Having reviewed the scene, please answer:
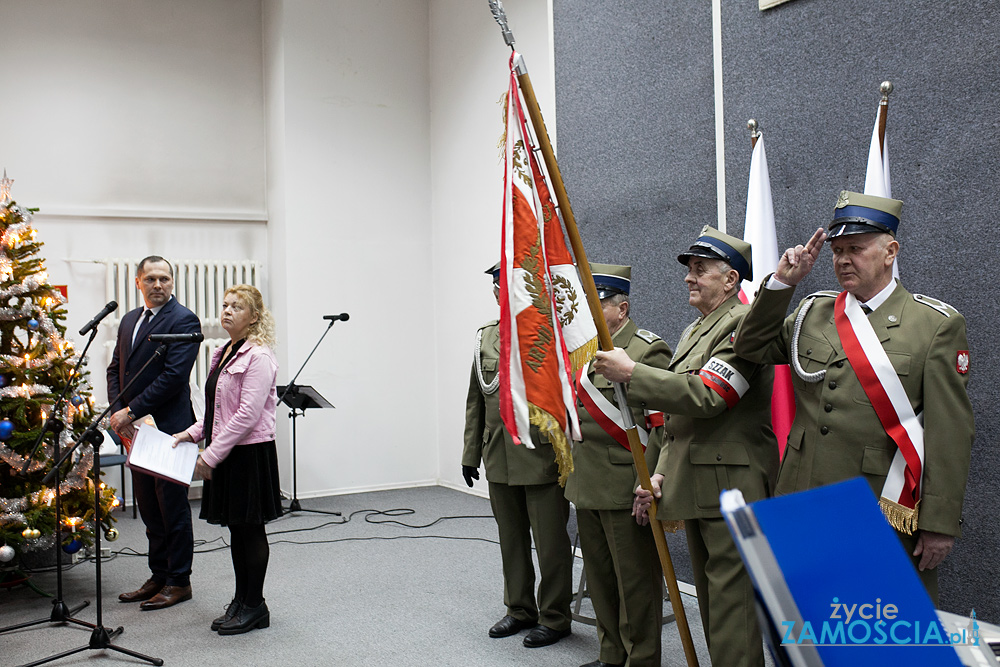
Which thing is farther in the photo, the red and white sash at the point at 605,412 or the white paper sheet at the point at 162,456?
the white paper sheet at the point at 162,456

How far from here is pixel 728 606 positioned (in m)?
2.05

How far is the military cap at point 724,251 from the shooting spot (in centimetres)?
220

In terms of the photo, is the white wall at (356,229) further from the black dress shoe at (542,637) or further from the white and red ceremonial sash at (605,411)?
the white and red ceremonial sash at (605,411)

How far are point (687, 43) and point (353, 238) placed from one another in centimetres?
347

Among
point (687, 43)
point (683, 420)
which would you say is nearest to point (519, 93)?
point (683, 420)

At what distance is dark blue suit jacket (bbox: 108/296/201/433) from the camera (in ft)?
11.3

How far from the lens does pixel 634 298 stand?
3.72m

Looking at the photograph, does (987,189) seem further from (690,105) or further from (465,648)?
(465,648)

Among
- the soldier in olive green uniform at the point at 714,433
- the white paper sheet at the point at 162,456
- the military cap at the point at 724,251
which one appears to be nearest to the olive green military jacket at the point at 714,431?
the soldier in olive green uniform at the point at 714,433

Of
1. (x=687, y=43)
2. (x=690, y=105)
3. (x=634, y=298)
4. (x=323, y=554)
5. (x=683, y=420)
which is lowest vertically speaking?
(x=323, y=554)

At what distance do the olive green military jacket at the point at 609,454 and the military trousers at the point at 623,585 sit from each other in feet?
0.18

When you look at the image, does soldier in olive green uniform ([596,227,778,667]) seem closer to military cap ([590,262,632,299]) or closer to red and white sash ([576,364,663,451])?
red and white sash ([576,364,663,451])

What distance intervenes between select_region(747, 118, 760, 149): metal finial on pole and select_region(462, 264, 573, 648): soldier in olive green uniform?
108 centimetres

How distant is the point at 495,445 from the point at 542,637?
693 millimetres
